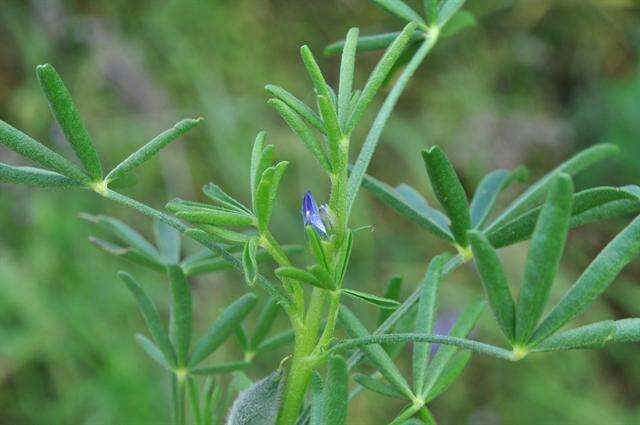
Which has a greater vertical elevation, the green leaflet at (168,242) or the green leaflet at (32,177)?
the green leaflet at (32,177)

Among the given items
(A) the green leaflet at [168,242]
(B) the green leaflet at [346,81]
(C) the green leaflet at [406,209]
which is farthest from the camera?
(A) the green leaflet at [168,242]

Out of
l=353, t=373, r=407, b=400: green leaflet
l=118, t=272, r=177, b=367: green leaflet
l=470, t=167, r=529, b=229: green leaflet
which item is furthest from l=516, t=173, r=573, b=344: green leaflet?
l=118, t=272, r=177, b=367: green leaflet

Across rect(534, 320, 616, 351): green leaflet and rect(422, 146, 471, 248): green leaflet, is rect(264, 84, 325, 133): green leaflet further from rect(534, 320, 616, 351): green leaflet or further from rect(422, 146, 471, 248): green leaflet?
rect(534, 320, 616, 351): green leaflet

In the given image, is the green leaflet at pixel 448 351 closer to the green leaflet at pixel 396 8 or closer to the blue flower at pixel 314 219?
the blue flower at pixel 314 219

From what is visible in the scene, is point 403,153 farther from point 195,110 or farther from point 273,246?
point 273,246

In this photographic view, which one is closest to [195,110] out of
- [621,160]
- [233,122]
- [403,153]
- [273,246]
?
[233,122]

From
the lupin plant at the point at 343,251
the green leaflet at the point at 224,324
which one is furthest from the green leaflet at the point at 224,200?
the green leaflet at the point at 224,324
